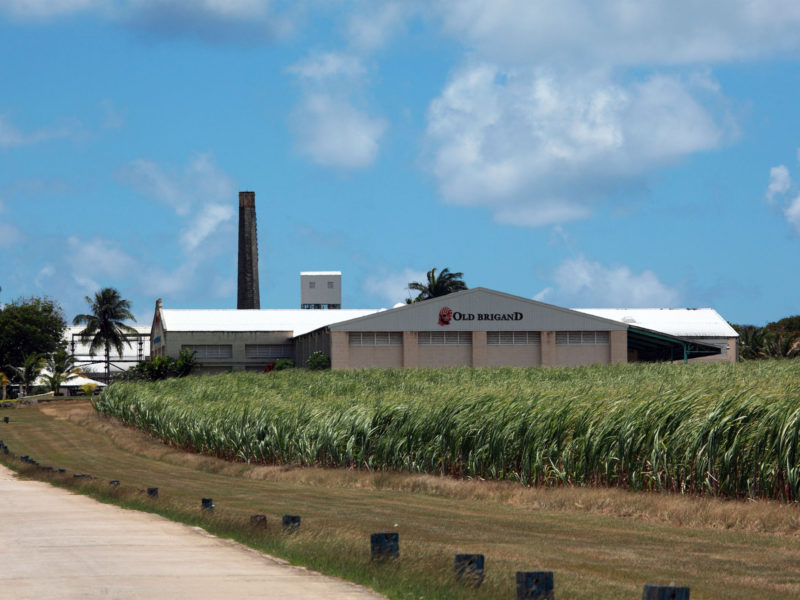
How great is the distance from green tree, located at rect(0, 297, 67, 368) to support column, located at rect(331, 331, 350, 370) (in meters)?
41.3

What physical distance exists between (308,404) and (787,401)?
1671cm

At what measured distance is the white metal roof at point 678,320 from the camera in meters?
92.4

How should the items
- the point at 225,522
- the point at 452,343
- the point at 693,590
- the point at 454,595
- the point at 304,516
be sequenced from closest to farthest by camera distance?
1. the point at 454,595
2. the point at 693,590
3. the point at 225,522
4. the point at 304,516
5. the point at 452,343

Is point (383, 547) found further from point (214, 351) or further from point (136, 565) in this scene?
point (214, 351)

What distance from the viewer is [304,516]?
18.3m

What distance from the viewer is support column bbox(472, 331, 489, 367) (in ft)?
232

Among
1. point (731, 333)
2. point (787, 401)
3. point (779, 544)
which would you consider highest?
point (731, 333)

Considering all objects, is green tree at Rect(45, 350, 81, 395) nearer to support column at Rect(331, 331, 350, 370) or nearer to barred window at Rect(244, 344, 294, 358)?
barred window at Rect(244, 344, 294, 358)

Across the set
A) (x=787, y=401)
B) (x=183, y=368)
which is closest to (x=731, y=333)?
(x=183, y=368)

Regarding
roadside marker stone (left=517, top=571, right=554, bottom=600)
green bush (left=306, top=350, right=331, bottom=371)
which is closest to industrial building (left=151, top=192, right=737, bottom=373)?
green bush (left=306, top=350, right=331, bottom=371)

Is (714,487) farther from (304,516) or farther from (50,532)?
(50,532)

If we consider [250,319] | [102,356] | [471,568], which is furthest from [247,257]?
[471,568]

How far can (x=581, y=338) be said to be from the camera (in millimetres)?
71938

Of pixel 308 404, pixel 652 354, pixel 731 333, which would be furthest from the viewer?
pixel 731 333
